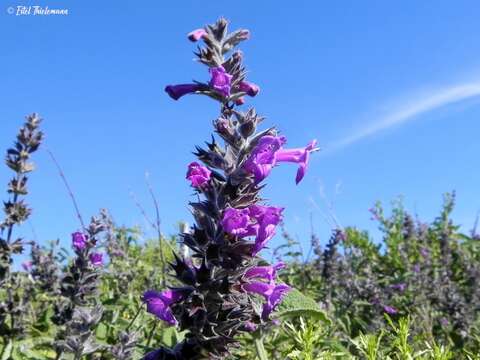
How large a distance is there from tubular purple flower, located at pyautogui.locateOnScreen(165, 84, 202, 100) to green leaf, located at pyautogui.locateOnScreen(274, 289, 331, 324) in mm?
1074

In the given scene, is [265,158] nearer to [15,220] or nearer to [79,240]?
[79,240]

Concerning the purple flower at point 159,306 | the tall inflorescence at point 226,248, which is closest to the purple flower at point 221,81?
the tall inflorescence at point 226,248

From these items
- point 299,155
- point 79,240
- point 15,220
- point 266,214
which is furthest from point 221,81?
point 15,220

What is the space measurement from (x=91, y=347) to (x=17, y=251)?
9.77ft

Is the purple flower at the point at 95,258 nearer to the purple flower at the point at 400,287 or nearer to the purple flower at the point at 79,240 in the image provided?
the purple flower at the point at 79,240

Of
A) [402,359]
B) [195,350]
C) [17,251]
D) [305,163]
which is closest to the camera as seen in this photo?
[402,359]

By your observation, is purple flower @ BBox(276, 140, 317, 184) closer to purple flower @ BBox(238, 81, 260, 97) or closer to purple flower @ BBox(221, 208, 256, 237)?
purple flower @ BBox(238, 81, 260, 97)

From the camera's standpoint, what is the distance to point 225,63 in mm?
A: 2559

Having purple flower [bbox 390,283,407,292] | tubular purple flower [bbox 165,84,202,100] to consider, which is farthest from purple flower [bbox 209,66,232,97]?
purple flower [bbox 390,283,407,292]

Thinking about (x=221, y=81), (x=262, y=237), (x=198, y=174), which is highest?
(x=221, y=81)

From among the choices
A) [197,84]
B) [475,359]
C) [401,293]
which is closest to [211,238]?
[197,84]

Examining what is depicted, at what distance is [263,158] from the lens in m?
2.25

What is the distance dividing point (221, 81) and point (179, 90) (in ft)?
1.08

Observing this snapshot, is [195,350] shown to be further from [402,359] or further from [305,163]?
[305,163]
